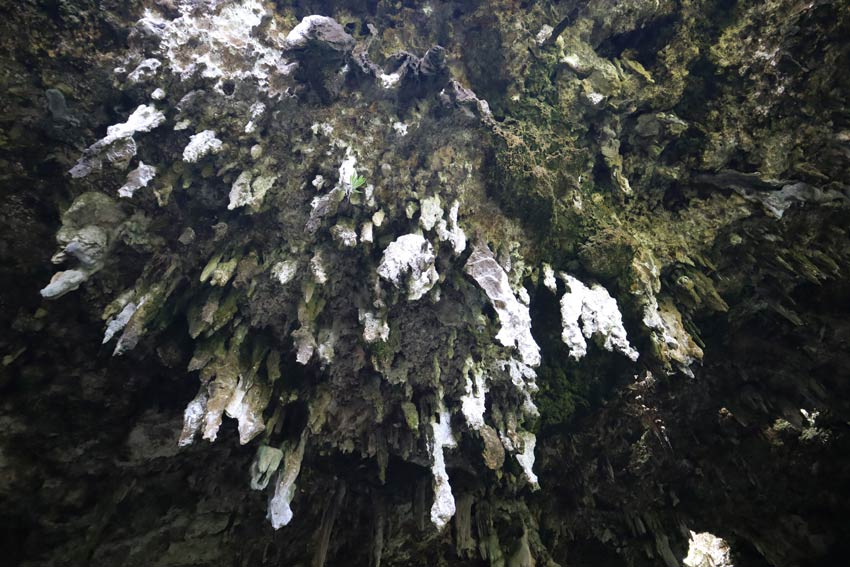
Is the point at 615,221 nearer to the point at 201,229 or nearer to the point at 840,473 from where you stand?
the point at 840,473

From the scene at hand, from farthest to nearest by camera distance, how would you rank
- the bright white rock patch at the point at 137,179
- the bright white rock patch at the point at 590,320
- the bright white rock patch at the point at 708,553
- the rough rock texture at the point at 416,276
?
the bright white rock patch at the point at 708,553 < the bright white rock patch at the point at 590,320 < the rough rock texture at the point at 416,276 < the bright white rock patch at the point at 137,179

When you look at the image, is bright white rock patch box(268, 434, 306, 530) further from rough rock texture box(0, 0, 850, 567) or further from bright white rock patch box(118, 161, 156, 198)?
bright white rock patch box(118, 161, 156, 198)

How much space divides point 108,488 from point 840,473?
36.7 feet

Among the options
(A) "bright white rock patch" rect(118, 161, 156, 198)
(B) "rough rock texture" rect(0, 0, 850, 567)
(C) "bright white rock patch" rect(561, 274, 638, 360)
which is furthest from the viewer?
(C) "bright white rock patch" rect(561, 274, 638, 360)

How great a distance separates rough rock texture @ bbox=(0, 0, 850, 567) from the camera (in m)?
4.43

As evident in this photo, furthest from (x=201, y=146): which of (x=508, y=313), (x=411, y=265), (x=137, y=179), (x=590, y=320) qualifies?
(x=590, y=320)

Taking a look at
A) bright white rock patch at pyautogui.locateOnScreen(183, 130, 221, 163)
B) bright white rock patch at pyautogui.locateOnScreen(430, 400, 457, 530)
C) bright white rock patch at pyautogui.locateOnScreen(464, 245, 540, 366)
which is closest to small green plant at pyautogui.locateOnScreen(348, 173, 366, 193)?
bright white rock patch at pyautogui.locateOnScreen(183, 130, 221, 163)

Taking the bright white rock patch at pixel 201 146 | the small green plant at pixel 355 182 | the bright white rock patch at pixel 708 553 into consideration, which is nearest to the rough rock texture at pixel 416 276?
the bright white rock patch at pixel 201 146

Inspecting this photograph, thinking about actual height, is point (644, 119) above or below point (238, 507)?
above

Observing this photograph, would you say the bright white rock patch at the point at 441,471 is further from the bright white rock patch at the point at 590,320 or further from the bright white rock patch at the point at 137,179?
the bright white rock patch at the point at 137,179

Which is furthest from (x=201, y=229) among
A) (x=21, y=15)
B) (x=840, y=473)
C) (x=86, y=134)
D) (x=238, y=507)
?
(x=840, y=473)

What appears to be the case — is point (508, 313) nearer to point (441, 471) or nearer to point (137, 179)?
point (441, 471)

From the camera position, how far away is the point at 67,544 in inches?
186

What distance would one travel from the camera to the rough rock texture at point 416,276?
443 centimetres
